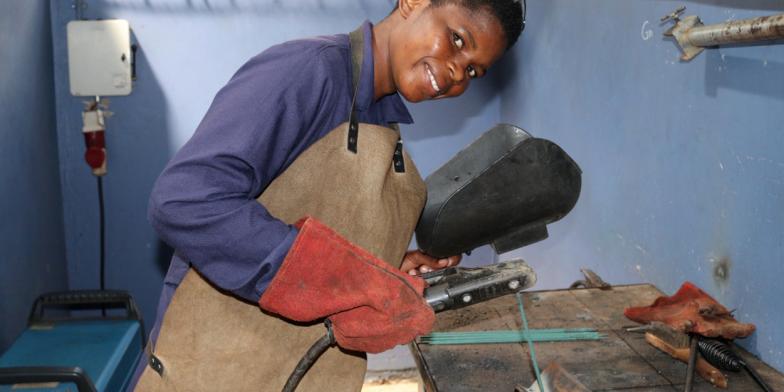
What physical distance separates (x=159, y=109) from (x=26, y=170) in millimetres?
563

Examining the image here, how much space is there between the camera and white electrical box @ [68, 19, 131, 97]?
263cm

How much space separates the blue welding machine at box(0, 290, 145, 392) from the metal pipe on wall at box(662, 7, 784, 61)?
4.94 ft

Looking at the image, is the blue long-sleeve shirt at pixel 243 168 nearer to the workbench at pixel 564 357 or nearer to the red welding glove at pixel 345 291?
the red welding glove at pixel 345 291

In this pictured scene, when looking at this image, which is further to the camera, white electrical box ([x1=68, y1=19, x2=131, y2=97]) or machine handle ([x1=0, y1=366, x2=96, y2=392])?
white electrical box ([x1=68, y1=19, x2=131, y2=97])

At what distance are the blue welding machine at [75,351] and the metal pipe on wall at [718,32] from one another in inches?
59.3

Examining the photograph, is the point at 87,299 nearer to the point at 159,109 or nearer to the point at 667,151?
the point at 159,109

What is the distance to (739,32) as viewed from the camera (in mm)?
1241

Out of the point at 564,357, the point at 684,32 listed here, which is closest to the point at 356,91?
the point at 564,357

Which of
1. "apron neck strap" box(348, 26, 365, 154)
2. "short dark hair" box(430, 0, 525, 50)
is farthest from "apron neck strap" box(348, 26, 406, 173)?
"short dark hair" box(430, 0, 525, 50)

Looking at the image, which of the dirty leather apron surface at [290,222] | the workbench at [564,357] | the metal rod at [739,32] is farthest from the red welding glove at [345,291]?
the metal rod at [739,32]

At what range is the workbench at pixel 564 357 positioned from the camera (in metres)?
1.15

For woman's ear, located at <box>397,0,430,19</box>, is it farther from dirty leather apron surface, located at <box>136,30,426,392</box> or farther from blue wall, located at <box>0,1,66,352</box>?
blue wall, located at <box>0,1,66,352</box>

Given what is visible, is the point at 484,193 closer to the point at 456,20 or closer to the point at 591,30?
the point at 456,20

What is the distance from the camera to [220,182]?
0.84 meters
